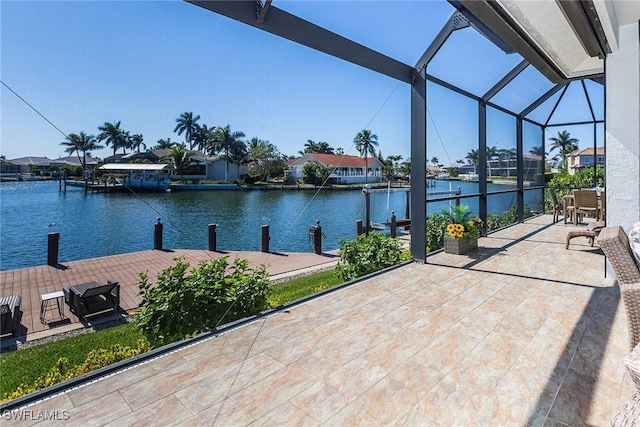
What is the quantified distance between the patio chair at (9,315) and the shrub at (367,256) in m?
3.48

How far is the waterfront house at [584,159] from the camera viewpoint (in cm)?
873

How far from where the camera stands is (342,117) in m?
10.5

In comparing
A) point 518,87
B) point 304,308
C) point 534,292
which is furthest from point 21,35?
point 518,87

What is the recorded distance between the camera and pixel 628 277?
5.41 feet

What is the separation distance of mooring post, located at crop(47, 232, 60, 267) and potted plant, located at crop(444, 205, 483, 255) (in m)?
6.64

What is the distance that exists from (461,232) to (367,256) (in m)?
1.64

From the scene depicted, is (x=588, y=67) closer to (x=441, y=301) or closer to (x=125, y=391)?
(x=441, y=301)

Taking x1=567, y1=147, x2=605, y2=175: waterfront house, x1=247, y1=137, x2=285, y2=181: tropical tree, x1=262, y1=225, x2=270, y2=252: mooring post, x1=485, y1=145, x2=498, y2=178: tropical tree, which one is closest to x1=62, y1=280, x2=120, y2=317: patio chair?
x1=262, y1=225, x2=270, y2=252: mooring post

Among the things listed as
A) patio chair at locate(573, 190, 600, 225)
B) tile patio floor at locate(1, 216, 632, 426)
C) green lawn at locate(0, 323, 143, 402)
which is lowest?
green lawn at locate(0, 323, 143, 402)

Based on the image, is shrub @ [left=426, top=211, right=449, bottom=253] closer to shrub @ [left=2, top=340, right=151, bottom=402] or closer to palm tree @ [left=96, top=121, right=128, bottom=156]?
shrub @ [left=2, top=340, right=151, bottom=402]

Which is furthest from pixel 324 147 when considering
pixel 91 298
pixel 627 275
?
pixel 627 275

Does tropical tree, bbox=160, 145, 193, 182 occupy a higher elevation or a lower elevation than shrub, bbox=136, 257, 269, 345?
higher

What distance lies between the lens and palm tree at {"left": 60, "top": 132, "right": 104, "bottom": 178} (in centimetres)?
329

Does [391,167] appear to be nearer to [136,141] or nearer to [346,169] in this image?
[346,169]
